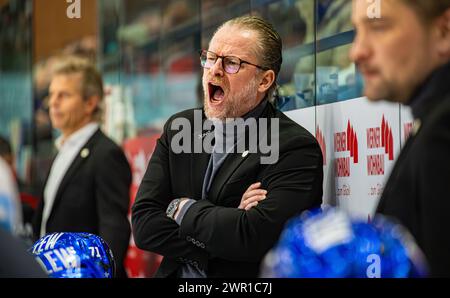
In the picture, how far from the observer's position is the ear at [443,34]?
2.29 meters

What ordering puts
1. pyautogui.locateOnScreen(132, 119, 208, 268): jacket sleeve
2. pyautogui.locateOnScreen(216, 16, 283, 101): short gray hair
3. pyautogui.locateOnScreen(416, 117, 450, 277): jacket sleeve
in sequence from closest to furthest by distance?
pyautogui.locateOnScreen(416, 117, 450, 277): jacket sleeve
pyautogui.locateOnScreen(132, 119, 208, 268): jacket sleeve
pyautogui.locateOnScreen(216, 16, 283, 101): short gray hair

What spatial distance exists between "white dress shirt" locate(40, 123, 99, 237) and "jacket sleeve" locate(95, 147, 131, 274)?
184mm

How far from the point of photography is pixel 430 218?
2.02m

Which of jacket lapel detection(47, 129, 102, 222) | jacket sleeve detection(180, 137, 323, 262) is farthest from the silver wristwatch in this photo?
jacket lapel detection(47, 129, 102, 222)

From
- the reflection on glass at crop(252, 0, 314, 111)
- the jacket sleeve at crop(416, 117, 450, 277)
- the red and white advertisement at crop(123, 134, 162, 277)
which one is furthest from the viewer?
the red and white advertisement at crop(123, 134, 162, 277)

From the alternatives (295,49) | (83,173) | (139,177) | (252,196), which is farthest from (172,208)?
(139,177)

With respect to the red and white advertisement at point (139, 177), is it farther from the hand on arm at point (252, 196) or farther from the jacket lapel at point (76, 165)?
the hand on arm at point (252, 196)

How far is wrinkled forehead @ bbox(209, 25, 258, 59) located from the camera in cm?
383

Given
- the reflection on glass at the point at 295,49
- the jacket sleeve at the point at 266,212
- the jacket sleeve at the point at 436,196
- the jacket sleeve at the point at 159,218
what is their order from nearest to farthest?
the jacket sleeve at the point at 436,196 < the jacket sleeve at the point at 266,212 < the jacket sleeve at the point at 159,218 < the reflection on glass at the point at 295,49

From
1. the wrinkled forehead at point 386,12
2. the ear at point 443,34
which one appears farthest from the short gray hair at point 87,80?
the ear at point 443,34

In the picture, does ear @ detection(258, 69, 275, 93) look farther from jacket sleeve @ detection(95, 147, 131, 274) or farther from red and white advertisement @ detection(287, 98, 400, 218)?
jacket sleeve @ detection(95, 147, 131, 274)

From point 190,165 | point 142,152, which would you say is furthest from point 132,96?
point 190,165

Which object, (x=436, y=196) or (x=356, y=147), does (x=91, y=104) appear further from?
(x=436, y=196)
